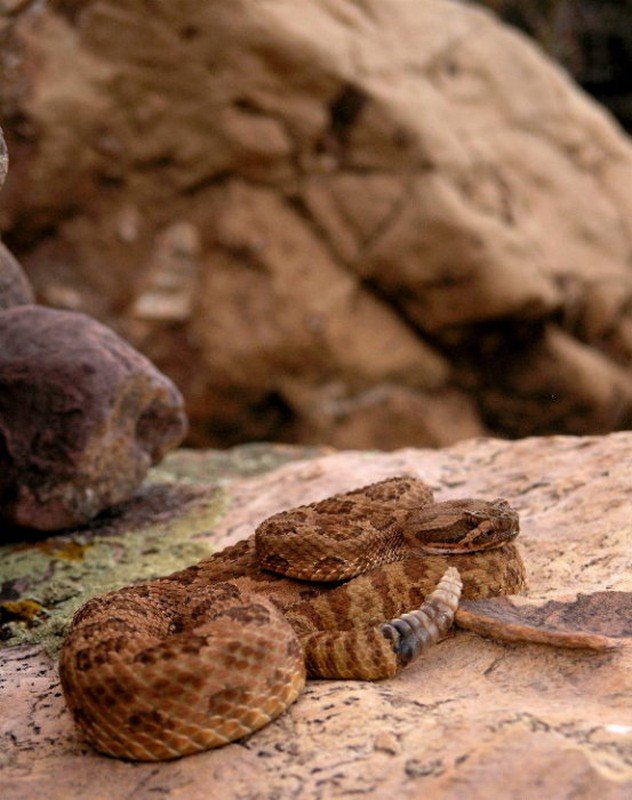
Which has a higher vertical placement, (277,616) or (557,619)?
(557,619)

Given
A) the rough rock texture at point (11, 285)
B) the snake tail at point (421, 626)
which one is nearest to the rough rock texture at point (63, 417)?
the rough rock texture at point (11, 285)

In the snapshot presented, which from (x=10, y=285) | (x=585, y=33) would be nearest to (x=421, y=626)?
(x=10, y=285)

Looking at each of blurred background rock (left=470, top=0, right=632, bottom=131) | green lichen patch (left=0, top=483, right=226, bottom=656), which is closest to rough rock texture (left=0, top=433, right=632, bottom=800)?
green lichen patch (left=0, top=483, right=226, bottom=656)

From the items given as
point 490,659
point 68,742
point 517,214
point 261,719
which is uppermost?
point 517,214

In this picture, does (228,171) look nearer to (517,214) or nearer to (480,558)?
(517,214)

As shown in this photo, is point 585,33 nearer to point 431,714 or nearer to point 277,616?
point 277,616

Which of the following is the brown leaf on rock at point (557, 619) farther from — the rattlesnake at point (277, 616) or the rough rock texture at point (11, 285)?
the rough rock texture at point (11, 285)

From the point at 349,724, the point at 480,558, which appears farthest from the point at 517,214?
Answer: the point at 349,724
